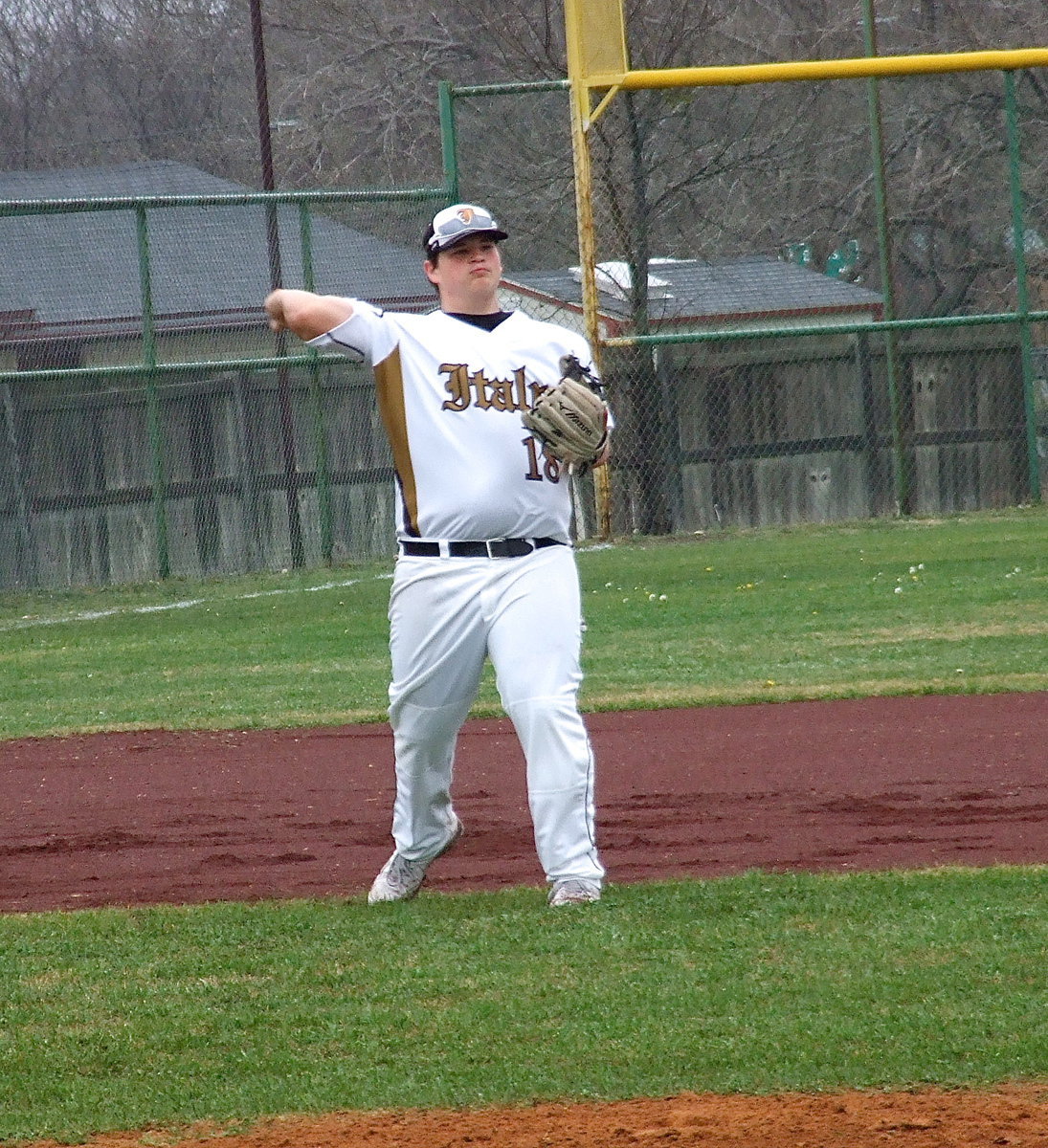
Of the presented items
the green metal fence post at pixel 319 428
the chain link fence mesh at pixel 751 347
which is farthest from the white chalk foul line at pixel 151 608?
the chain link fence mesh at pixel 751 347

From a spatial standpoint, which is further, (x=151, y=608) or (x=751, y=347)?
(x=751, y=347)

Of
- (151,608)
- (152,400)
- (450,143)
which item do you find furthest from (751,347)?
(151,608)

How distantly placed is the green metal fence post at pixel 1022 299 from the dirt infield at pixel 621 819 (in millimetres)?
9921

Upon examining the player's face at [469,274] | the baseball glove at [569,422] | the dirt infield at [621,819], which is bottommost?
the dirt infield at [621,819]

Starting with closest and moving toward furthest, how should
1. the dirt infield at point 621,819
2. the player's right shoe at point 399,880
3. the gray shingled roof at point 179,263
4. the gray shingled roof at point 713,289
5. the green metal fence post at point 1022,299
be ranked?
1. the dirt infield at point 621,819
2. the player's right shoe at point 399,880
3. the gray shingled roof at point 179,263
4. the green metal fence post at point 1022,299
5. the gray shingled roof at point 713,289

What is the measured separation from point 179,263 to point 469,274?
12.3 meters

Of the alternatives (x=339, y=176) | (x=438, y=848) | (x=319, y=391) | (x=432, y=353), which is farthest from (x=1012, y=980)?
(x=339, y=176)

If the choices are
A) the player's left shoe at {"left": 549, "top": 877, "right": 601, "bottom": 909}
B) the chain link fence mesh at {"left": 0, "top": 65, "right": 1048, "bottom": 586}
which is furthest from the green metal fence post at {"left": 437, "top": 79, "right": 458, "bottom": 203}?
the player's left shoe at {"left": 549, "top": 877, "right": 601, "bottom": 909}

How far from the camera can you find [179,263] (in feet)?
56.3

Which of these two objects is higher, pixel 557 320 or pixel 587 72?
pixel 587 72

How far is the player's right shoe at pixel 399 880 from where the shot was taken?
17.9 ft

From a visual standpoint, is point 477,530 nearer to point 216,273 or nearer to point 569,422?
point 569,422

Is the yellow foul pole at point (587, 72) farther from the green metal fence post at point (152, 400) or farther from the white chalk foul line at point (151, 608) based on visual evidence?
the green metal fence post at point (152, 400)

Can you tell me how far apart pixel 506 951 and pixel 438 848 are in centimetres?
75
